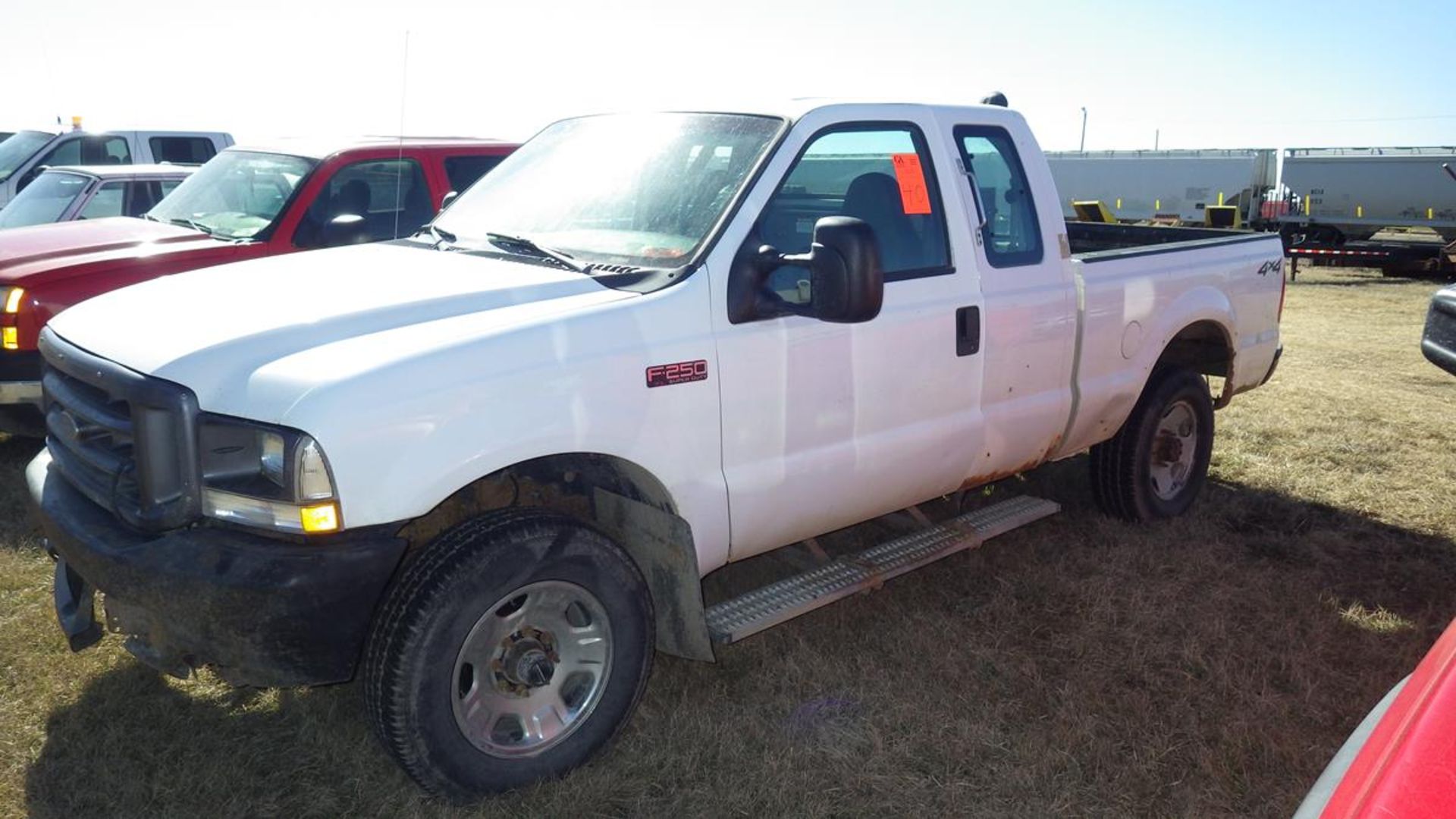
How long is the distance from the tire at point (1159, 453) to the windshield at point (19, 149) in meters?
11.7

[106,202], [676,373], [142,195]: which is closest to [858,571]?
[676,373]

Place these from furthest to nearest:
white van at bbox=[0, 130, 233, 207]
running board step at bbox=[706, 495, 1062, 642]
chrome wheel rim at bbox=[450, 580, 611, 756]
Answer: white van at bbox=[0, 130, 233, 207], running board step at bbox=[706, 495, 1062, 642], chrome wheel rim at bbox=[450, 580, 611, 756]

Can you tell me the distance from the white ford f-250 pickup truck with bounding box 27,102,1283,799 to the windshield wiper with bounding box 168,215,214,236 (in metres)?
3.09

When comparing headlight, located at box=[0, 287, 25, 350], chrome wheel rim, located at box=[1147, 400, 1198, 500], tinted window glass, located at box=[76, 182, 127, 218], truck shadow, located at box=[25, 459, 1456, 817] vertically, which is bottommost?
truck shadow, located at box=[25, 459, 1456, 817]

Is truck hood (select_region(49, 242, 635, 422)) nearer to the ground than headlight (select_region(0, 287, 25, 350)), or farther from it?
farther from it

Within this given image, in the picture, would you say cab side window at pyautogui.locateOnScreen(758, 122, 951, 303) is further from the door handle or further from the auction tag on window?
the door handle

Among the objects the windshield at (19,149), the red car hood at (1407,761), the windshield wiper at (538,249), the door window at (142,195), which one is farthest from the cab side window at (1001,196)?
the windshield at (19,149)

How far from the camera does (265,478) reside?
112 inches

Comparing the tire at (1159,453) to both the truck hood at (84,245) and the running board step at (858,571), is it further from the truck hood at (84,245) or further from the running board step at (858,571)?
the truck hood at (84,245)

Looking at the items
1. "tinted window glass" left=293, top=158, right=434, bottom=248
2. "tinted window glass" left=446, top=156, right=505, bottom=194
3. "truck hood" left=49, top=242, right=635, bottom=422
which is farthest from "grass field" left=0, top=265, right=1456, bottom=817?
"tinted window glass" left=446, top=156, right=505, bottom=194

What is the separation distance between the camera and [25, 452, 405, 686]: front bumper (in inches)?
109

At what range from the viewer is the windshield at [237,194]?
669 centimetres

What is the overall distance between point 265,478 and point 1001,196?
9.85 feet

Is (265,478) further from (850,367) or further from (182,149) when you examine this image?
(182,149)
